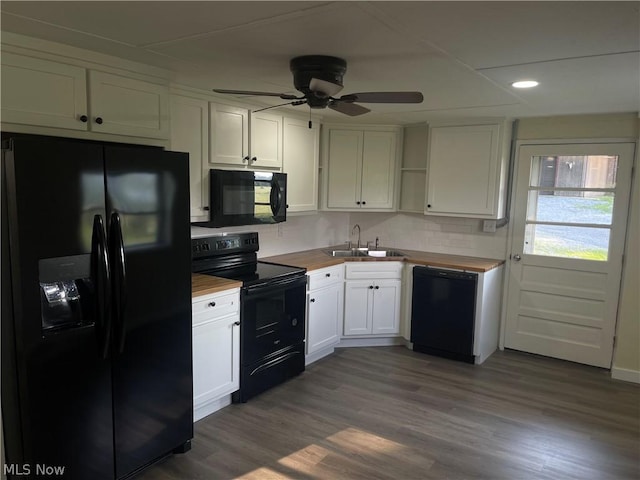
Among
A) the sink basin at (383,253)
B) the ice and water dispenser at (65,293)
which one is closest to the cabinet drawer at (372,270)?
the sink basin at (383,253)

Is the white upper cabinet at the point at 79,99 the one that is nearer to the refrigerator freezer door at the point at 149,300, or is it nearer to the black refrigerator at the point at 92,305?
the black refrigerator at the point at 92,305

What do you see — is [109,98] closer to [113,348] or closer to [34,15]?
[34,15]

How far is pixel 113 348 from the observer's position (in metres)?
2.23

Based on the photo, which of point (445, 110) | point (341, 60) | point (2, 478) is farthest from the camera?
point (445, 110)

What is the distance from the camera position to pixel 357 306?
4.38 meters

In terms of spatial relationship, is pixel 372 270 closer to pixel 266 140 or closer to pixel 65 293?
pixel 266 140

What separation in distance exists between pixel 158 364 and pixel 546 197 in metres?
3.63

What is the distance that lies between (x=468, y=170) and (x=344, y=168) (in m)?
1.19

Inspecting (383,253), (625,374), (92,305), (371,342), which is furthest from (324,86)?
(625,374)

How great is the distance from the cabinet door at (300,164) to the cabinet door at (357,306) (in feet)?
2.82

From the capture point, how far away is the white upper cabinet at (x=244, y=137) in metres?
3.38

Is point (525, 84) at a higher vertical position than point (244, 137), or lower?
higher

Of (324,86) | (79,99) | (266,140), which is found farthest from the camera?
(266,140)

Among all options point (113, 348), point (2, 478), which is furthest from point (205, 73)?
point (2, 478)
